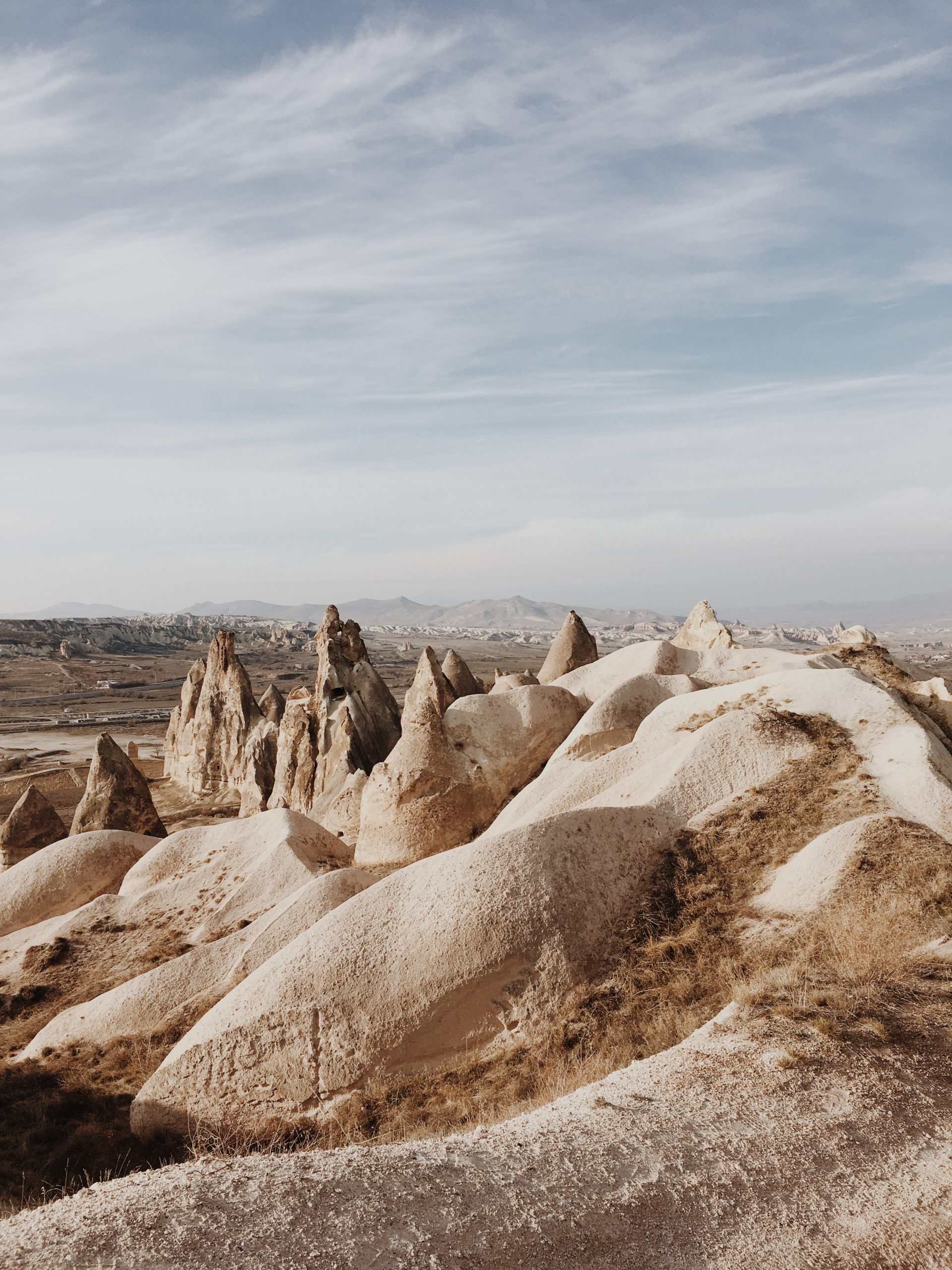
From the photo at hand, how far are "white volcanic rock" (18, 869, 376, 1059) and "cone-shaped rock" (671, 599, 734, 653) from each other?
1494 cm

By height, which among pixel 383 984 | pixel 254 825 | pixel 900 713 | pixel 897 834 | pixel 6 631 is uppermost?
pixel 900 713

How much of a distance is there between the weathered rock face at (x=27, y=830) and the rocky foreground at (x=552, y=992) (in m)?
4.16

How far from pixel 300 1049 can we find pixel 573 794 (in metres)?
7.06

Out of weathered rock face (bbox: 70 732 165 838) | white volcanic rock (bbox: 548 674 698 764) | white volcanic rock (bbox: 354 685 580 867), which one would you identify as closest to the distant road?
weathered rock face (bbox: 70 732 165 838)

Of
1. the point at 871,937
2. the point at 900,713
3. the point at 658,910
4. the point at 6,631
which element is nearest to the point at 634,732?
the point at 900,713

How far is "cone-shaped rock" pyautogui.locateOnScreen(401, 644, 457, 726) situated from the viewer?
22.4 metres

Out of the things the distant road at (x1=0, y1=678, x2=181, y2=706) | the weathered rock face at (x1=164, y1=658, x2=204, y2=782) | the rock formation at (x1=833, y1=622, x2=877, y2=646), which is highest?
the rock formation at (x1=833, y1=622, x2=877, y2=646)

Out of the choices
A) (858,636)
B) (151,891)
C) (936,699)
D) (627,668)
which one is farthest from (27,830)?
(858,636)

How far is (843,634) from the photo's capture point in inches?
1060

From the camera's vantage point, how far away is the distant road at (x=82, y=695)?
3799 inches

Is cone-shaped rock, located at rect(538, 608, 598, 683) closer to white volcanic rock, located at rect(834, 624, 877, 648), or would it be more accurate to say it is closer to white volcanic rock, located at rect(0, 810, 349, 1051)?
white volcanic rock, located at rect(834, 624, 877, 648)

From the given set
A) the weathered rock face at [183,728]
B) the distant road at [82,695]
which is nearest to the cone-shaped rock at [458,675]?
the weathered rock face at [183,728]

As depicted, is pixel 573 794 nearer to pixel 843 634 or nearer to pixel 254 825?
pixel 254 825

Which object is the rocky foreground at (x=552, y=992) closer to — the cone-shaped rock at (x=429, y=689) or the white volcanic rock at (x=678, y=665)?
the white volcanic rock at (x=678, y=665)
